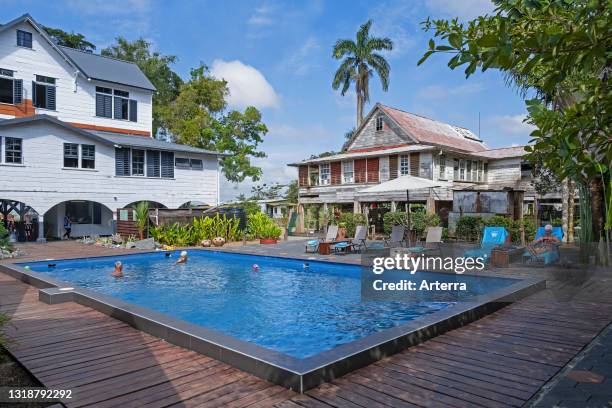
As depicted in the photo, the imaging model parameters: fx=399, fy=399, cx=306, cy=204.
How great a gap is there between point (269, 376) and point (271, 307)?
16.5ft

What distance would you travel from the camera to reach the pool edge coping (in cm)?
367

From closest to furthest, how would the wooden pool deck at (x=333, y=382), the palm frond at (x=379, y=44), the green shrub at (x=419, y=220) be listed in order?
1. the wooden pool deck at (x=333, y=382)
2. the green shrub at (x=419, y=220)
3. the palm frond at (x=379, y=44)

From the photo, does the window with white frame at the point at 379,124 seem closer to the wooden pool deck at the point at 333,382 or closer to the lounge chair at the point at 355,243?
the lounge chair at the point at 355,243

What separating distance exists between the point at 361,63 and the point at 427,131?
34.7ft

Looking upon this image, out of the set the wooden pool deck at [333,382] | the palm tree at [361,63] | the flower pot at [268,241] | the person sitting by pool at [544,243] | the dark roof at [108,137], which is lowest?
the wooden pool deck at [333,382]

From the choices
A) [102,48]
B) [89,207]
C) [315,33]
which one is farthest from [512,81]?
[102,48]

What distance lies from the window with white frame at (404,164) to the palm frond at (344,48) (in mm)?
15250

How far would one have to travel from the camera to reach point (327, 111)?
29594 mm

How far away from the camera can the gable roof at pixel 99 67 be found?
2136 centimetres

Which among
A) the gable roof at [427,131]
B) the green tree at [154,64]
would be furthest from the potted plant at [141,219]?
the green tree at [154,64]

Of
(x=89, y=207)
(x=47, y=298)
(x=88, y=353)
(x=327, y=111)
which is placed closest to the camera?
(x=88, y=353)

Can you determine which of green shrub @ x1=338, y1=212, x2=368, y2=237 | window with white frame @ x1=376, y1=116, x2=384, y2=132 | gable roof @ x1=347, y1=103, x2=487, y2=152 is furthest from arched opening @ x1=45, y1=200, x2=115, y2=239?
window with white frame @ x1=376, y1=116, x2=384, y2=132

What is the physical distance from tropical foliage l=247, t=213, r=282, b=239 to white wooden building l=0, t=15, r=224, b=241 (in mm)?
5039

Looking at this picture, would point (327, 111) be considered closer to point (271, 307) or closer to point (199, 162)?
A: point (199, 162)
